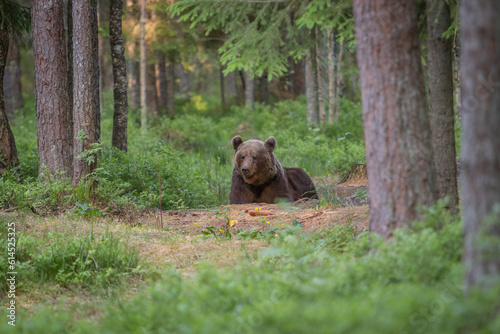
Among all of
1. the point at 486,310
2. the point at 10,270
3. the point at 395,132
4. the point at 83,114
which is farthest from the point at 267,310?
the point at 83,114

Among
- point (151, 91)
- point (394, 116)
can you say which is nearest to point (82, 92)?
point (394, 116)

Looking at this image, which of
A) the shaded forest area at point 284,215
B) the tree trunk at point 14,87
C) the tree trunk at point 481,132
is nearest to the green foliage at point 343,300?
the shaded forest area at point 284,215

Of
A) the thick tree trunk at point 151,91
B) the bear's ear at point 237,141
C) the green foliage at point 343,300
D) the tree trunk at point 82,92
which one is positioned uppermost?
the thick tree trunk at point 151,91

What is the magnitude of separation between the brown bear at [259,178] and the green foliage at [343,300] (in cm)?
583

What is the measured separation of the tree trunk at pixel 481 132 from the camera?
8.81 ft

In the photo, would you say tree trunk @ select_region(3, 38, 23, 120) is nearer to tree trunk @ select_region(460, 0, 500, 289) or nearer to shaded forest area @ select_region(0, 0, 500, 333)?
shaded forest area @ select_region(0, 0, 500, 333)

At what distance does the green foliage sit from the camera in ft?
8.04

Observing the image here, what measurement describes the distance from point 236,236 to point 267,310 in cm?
356

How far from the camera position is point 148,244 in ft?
19.1

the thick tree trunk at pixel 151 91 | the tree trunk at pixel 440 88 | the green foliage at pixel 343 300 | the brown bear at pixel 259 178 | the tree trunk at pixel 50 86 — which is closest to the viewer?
the green foliage at pixel 343 300

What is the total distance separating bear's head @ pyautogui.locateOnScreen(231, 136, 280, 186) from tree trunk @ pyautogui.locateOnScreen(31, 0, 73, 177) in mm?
3240

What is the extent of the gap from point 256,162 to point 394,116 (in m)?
5.89

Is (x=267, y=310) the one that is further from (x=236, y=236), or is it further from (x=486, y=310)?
(x=236, y=236)

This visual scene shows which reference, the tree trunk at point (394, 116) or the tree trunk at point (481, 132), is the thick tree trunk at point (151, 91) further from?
the tree trunk at point (481, 132)
